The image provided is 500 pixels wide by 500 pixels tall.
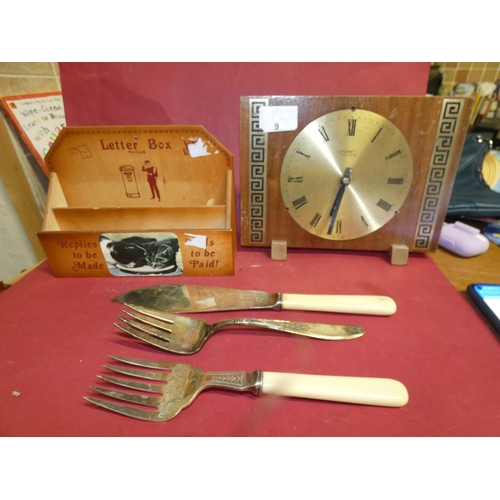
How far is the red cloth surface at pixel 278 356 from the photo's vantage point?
20.0 inches

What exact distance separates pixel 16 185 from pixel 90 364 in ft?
3.09

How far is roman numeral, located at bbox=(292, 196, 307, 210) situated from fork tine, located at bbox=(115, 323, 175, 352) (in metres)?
0.50

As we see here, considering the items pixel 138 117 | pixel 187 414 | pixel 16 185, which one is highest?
pixel 138 117

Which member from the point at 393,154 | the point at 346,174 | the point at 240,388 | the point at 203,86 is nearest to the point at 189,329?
the point at 240,388

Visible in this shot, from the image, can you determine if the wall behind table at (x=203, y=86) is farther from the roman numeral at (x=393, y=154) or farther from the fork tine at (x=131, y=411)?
the fork tine at (x=131, y=411)

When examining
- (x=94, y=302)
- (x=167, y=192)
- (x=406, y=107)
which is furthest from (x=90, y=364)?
(x=406, y=107)

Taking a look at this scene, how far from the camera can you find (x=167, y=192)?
94 cm

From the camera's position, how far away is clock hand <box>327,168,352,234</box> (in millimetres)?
816

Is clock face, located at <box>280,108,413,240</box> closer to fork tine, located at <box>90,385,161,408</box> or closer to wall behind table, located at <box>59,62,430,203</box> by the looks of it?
wall behind table, located at <box>59,62,430,203</box>

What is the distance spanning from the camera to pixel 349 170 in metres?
0.81

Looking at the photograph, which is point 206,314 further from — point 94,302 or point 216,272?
point 94,302

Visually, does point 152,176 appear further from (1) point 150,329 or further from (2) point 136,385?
(2) point 136,385

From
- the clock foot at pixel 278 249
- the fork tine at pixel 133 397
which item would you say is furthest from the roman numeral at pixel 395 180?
the fork tine at pixel 133 397

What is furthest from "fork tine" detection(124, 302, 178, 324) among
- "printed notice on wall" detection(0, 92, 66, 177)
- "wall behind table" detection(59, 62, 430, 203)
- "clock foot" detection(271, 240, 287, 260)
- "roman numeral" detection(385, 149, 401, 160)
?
"printed notice on wall" detection(0, 92, 66, 177)
